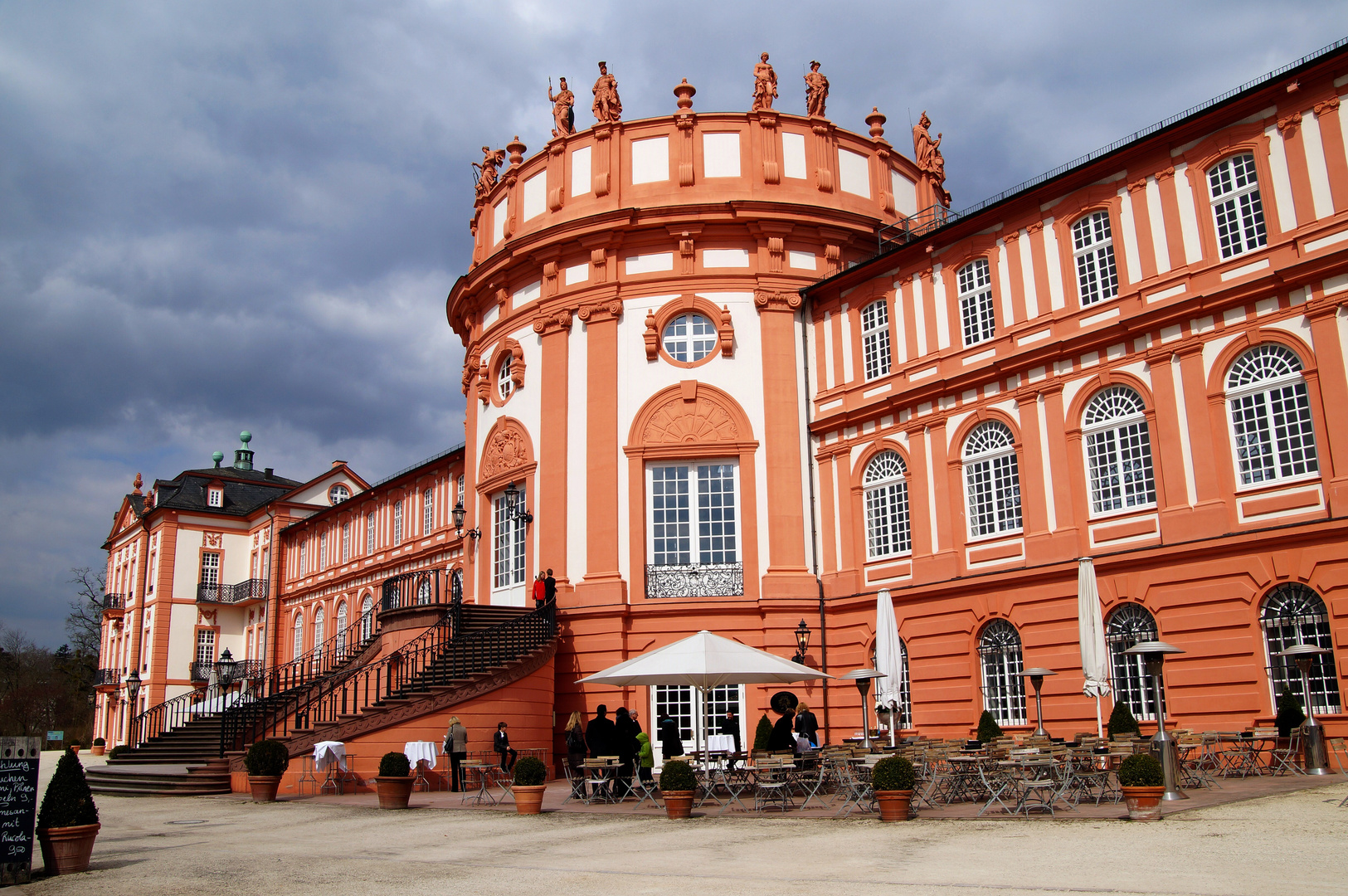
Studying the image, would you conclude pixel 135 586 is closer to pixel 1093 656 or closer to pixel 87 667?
pixel 87 667

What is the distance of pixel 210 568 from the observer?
5647cm

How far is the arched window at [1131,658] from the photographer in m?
18.8

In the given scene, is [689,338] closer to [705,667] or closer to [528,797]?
[705,667]

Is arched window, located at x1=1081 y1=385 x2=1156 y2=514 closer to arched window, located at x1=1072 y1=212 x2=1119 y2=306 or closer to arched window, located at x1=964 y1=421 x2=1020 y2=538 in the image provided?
arched window, located at x1=964 y1=421 x2=1020 y2=538

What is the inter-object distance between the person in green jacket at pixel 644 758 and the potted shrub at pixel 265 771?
6.43 m

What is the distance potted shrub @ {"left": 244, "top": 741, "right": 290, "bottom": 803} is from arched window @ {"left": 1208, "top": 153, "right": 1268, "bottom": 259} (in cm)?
1826

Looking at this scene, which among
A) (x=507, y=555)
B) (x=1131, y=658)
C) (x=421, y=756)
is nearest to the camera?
(x=1131, y=658)

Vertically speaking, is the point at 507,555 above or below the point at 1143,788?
above

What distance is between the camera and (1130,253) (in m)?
20.1

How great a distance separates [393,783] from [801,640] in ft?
31.8

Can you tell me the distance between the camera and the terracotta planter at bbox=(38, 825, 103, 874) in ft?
36.4

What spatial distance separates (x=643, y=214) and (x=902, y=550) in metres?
9.67

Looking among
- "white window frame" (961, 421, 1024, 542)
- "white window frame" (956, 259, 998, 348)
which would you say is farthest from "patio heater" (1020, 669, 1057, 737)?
"white window frame" (956, 259, 998, 348)

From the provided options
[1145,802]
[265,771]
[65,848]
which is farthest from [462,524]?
A: [1145,802]
